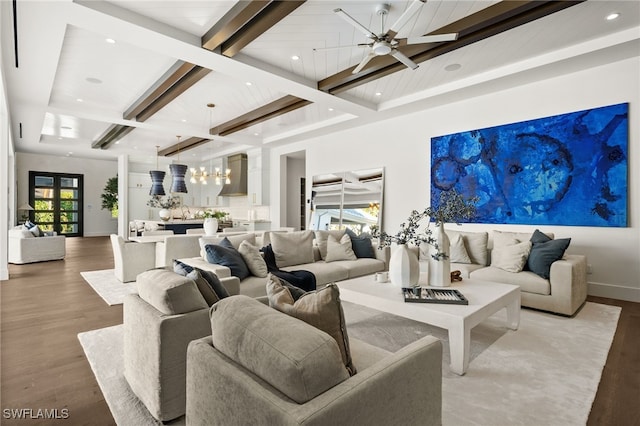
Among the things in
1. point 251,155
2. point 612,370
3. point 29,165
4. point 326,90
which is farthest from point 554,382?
point 29,165

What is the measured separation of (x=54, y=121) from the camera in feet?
24.2

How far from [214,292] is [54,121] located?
7914 millimetres

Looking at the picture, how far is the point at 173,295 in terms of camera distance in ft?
5.85

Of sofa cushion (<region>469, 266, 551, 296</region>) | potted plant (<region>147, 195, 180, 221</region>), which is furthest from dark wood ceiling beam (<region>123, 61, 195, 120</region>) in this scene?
potted plant (<region>147, 195, 180, 221</region>)

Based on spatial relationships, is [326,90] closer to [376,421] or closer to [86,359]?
[86,359]

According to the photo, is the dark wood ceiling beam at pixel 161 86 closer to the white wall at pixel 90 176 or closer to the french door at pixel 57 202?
the white wall at pixel 90 176

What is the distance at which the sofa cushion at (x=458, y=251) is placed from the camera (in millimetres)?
4520

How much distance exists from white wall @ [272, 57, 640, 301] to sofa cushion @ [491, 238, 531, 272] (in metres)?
0.97

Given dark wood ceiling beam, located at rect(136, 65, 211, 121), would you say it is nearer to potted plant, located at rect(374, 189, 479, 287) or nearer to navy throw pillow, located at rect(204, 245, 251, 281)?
navy throw pillow, located at rect(204, 245, 251, 281)

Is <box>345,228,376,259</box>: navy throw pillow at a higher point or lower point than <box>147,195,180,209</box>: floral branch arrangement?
lower

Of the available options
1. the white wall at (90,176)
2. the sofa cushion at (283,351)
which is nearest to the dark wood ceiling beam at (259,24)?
the sofa cushion at (283,351)

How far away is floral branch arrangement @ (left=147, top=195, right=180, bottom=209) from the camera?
445 inches

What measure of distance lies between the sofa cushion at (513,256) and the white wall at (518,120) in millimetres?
974

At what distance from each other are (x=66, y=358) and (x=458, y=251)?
14.3 feet
